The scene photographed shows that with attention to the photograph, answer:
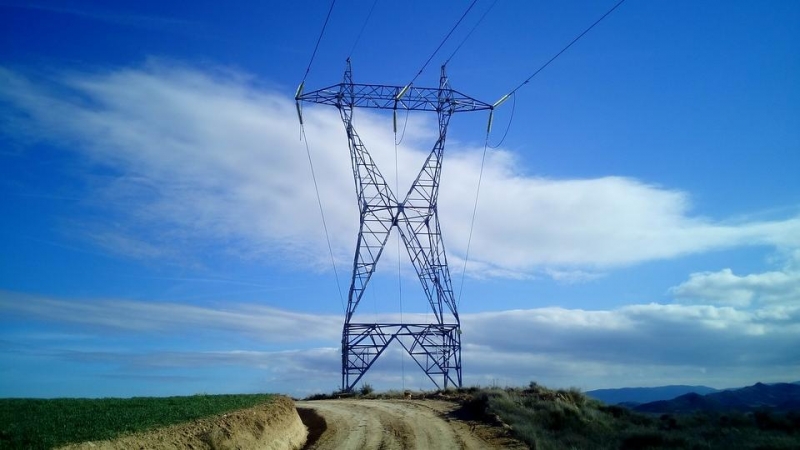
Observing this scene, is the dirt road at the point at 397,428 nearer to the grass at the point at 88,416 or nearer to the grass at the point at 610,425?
the grass at the point at 610,425

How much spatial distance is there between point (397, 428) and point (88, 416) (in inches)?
397

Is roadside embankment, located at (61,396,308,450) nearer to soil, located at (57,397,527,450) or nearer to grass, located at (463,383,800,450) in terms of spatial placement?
soil, located at (57,397,527,450)

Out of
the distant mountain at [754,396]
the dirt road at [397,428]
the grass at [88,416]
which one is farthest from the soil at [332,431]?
the distant mountain at [754,396]

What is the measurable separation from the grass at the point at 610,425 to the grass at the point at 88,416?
350 inches

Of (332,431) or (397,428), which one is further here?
(332,431)

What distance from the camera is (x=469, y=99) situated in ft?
131

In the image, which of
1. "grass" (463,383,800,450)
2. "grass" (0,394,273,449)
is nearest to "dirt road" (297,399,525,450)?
"grass" (463,383,800,450)

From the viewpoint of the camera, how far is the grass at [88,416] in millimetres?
13570

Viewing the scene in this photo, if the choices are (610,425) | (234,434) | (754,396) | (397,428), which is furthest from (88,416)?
(754,396)

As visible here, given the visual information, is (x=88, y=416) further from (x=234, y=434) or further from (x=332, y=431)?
(x=332, y=431)

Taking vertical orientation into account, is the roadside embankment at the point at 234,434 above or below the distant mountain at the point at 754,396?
below

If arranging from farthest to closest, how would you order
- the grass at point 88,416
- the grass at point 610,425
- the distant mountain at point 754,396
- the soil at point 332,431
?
the distant mountain at point 754,396 < the grass at point 610,425 < the soil at point 332,431 < the grass at point 88,416

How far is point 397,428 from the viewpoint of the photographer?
924 inches

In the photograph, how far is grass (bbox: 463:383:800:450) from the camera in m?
22.1
